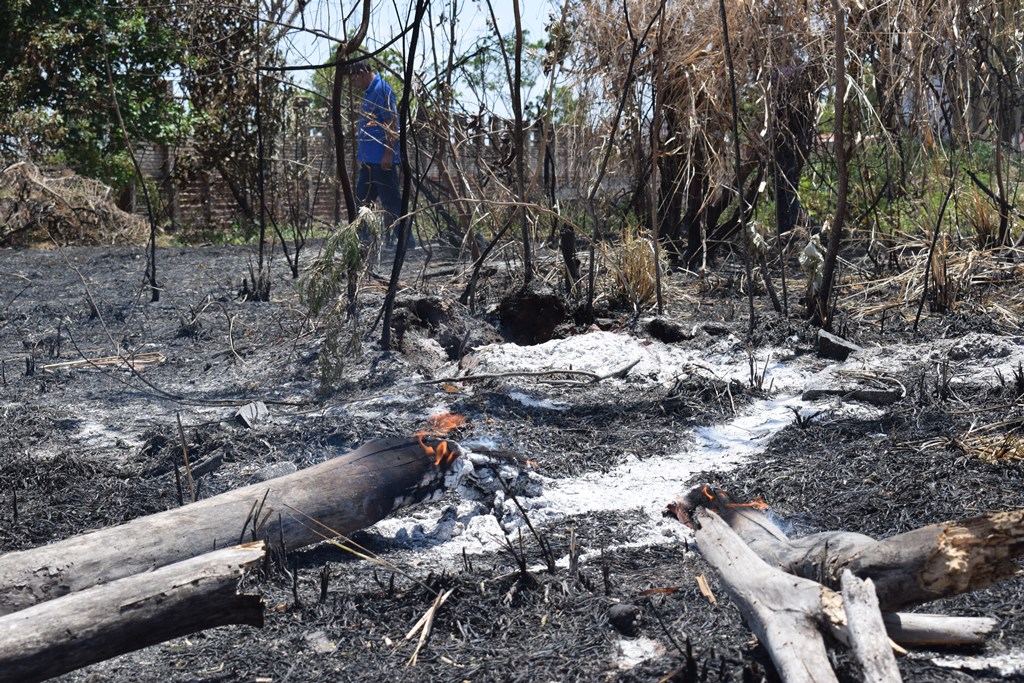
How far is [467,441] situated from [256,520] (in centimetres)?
128

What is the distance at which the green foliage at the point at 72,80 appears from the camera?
39.0ft

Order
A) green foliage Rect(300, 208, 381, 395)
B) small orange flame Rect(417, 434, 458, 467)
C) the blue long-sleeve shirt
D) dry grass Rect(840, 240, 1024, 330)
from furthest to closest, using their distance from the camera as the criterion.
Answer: the blue long-sleeve shirt
dry grass Rect(840, 240, 1024, 330)
green foliage Rect(300, 208, 381, 395)
small orange flame Rect(417, 434, 458, 467)

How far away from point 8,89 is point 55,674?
11901 mm

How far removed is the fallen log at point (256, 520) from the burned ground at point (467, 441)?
12 cm

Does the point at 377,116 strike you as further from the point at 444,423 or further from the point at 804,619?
the point at 804,619

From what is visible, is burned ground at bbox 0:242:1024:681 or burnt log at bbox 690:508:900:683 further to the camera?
burned ground at bbox 0:242:1024:681

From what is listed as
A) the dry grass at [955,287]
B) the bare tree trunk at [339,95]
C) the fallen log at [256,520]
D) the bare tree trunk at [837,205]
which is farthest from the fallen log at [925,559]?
the dry grass at [955,287]

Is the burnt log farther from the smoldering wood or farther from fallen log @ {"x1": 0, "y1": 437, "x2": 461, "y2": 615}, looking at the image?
fallen log @ {"x1": 0, "y1": 437, "x2": 461, "y2": 615}

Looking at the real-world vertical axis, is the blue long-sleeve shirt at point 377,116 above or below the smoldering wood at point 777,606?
above

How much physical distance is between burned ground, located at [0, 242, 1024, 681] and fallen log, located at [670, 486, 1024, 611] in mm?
187

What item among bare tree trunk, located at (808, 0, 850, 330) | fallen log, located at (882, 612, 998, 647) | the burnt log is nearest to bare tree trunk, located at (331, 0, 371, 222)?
bare tree trunk, located at (808, 0, 850, 330)

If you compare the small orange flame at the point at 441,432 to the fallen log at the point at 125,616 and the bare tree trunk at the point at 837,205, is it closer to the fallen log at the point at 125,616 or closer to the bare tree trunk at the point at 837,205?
the fallen log at the point at 125,616

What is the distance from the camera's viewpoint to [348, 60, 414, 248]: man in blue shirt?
6707 millimetres

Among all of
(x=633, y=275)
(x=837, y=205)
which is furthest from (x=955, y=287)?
(x=633, y=275)
